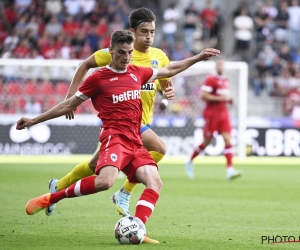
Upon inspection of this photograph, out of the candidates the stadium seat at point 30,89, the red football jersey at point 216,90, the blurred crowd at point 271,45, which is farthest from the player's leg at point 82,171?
the blurred crowd at point 271,45

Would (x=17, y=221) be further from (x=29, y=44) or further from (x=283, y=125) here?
(x=29, y=44)

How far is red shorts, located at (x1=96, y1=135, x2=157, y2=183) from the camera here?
24.2 ft

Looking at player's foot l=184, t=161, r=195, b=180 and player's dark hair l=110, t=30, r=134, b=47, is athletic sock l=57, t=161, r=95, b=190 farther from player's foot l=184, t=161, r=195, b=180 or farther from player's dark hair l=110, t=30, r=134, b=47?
player's foot l=184, t=161, r=195, b=180

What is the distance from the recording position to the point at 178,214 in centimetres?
995

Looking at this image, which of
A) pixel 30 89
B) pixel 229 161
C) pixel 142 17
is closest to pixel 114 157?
pixel 142 17

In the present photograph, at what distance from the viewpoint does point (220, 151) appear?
21.6 metres

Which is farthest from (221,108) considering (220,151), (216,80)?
(220,151)

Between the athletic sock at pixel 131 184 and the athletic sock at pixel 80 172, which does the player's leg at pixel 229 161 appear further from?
the athletic sock at pixel 80 172

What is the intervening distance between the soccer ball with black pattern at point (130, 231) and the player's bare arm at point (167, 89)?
2.08 metres

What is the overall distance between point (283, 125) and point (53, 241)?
15499 mm

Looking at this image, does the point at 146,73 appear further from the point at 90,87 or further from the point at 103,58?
the point at 103,58

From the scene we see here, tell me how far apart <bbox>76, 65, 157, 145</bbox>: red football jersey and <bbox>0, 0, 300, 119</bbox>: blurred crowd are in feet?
53.1

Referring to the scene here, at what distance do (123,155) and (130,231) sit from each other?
794 millimetres

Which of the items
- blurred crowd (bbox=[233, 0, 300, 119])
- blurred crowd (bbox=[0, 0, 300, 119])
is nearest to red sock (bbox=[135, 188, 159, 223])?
blurred crowd (bbox=[0, 0, 300, 119])
